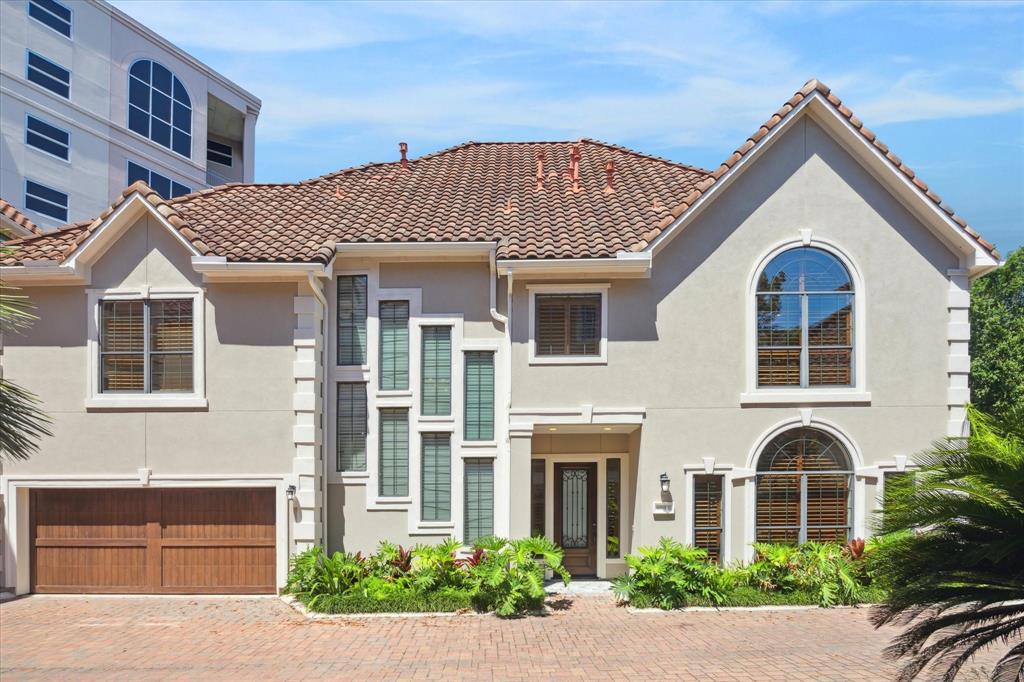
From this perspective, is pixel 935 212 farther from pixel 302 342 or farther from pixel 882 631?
pixel 302 342

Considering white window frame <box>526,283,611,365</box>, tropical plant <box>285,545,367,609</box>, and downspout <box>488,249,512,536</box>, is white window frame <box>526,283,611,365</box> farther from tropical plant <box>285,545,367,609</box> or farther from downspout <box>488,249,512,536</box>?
tropical plant <box>285,545,367,609</box>

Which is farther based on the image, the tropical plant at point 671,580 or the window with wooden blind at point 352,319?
the window with wooden blind at point 352,319

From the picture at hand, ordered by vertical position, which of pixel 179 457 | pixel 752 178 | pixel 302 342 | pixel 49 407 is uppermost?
pixel 752 178

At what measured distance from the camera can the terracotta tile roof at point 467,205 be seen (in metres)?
13.9

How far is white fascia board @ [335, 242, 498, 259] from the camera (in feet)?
46.7

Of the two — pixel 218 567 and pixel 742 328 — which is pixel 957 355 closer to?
pixel 742 328

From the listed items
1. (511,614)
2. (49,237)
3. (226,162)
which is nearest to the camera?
(511,614)

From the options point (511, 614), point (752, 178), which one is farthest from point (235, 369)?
point (752, 178)

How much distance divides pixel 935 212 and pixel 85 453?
1601cm

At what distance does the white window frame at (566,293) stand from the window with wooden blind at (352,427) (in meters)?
3.46

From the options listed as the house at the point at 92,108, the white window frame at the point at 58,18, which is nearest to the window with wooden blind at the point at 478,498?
the house at the point at 92,108

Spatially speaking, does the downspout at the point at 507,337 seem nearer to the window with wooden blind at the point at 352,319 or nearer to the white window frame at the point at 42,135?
the window with wooden blind at the point at 352,319

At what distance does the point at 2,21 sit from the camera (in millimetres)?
26969

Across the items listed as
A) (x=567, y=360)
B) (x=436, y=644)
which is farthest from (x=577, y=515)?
(x=436, y=644)
